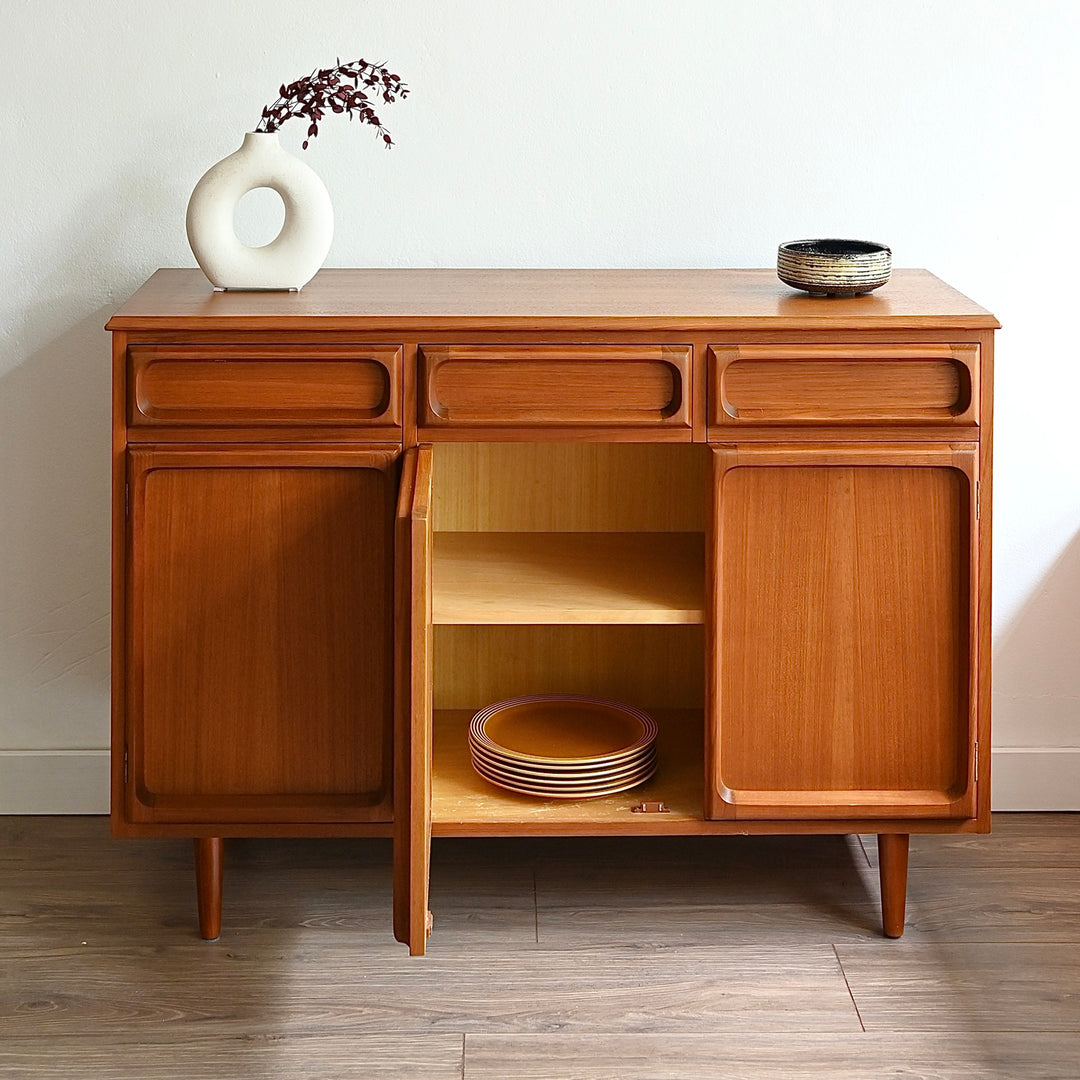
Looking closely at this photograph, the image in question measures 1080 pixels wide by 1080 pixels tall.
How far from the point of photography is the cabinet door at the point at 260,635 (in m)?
1.92

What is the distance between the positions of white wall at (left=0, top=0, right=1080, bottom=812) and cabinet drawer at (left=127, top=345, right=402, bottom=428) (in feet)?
1.71

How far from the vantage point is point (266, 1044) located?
6.06 feet

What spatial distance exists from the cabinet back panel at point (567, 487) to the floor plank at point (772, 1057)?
0.87 m

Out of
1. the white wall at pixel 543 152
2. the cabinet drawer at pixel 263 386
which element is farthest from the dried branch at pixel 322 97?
the cabinet drawer at pixel 263 386

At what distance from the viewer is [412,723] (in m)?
1.60

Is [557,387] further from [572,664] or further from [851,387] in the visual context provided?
[572,664]

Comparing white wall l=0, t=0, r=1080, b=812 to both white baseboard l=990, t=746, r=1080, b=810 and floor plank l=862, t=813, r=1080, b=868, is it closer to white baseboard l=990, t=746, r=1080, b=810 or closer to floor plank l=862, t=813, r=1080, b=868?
white baseboard l=990, t=746, r=1080, b=810

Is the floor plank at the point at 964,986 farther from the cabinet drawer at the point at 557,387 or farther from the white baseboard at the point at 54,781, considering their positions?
the white baseboard at the point at 54,781

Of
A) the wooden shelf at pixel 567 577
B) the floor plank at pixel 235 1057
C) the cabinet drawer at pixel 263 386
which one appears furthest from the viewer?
the wooden shelf at pixel 567 577

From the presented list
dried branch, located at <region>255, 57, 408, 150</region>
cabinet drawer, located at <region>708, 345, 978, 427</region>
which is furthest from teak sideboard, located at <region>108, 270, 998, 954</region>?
dried branch, located at <region>255, 57, 408, 150</region>

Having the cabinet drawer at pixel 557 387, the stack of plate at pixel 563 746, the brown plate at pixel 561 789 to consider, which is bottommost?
the brown plate at pixel 561 789

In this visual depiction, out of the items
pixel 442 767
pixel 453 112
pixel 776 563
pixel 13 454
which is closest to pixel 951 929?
pixel 776 563

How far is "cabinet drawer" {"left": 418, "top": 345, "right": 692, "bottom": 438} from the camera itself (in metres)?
1.90

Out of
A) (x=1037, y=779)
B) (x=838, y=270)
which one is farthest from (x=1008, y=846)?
(x=838, y=270)
